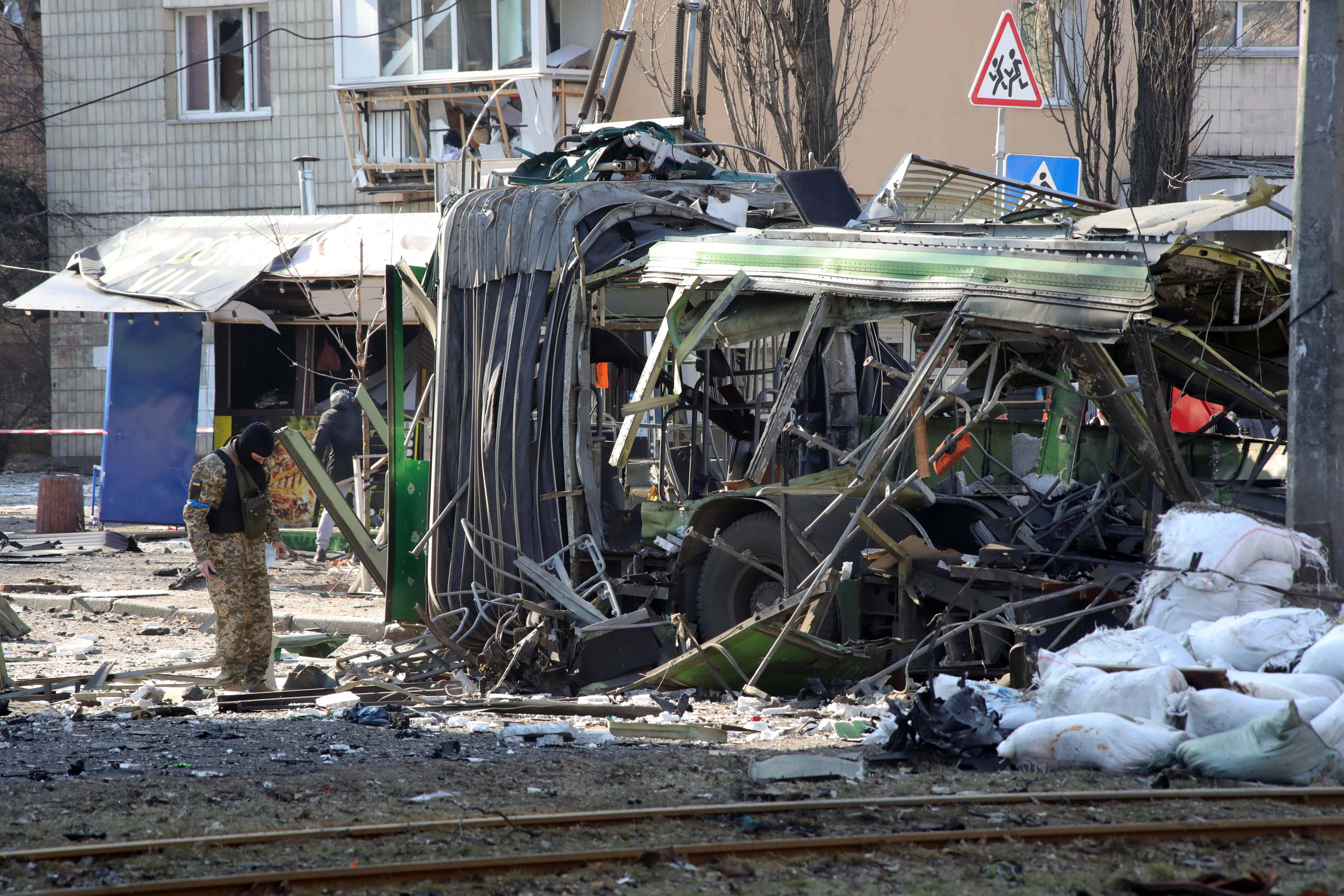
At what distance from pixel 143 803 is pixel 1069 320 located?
4720mm

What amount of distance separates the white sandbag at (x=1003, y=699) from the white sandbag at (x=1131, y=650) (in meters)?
0.29

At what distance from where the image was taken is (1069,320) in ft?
21.3

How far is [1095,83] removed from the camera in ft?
46.0

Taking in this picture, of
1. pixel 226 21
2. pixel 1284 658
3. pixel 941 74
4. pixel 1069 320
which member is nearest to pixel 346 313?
pixel 226 21

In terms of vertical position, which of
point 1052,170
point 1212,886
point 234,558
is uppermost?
point 1052,170

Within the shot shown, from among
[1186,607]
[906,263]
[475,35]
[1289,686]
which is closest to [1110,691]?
[1289,686]

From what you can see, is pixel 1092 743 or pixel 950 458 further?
pixel 950 458

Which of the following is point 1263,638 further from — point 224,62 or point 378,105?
point 224,62

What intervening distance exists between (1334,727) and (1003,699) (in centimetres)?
150

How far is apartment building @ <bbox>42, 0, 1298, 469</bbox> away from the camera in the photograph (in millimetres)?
17234

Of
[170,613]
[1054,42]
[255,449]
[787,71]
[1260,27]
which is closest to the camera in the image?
[255,449]

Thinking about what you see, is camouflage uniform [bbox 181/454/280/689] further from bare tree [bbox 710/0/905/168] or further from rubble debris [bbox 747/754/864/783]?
bare tree [bbox 710/0/905/168]

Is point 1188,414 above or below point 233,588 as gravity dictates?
above

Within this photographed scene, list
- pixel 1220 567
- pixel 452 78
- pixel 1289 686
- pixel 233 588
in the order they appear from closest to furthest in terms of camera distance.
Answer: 1. pixel 1289 686
2. pixel 1220 567
3. pixel 233 588
4. pixel 452 78
